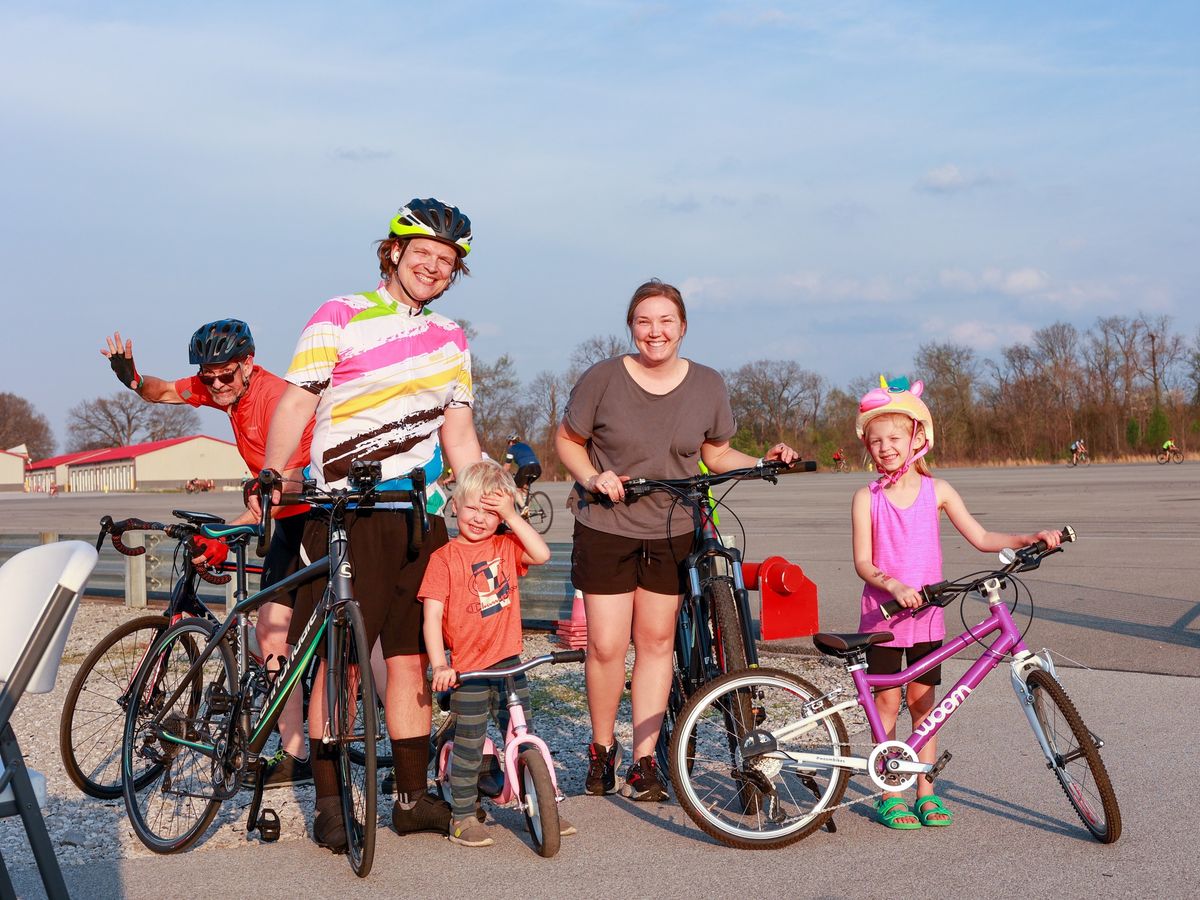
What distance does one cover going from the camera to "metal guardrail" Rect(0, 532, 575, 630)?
9648 mm

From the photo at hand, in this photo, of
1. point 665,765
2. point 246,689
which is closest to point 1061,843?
point 665,765

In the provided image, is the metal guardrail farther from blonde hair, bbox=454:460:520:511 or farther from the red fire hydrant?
blonde hair, bbox=454:460:520:511

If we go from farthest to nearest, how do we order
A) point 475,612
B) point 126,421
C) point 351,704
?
1. point 126,421
2. point 475,612
3. point 351,704

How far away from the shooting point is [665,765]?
17.7 feet

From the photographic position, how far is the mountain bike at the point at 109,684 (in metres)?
5.46

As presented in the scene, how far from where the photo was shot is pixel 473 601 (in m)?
4.61

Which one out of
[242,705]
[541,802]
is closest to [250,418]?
[242,705]

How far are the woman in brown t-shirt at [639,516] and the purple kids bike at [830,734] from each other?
56 centimetres

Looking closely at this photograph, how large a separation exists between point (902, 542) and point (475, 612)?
167cm

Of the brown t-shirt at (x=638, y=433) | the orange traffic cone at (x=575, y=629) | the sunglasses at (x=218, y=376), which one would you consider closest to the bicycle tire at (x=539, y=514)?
the orange traffic cone at (x=575, y=629)

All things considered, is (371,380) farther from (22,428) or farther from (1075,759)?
(22,428)

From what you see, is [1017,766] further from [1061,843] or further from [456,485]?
[456,485]

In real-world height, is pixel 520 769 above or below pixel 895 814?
above

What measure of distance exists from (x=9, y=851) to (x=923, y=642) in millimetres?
3542
